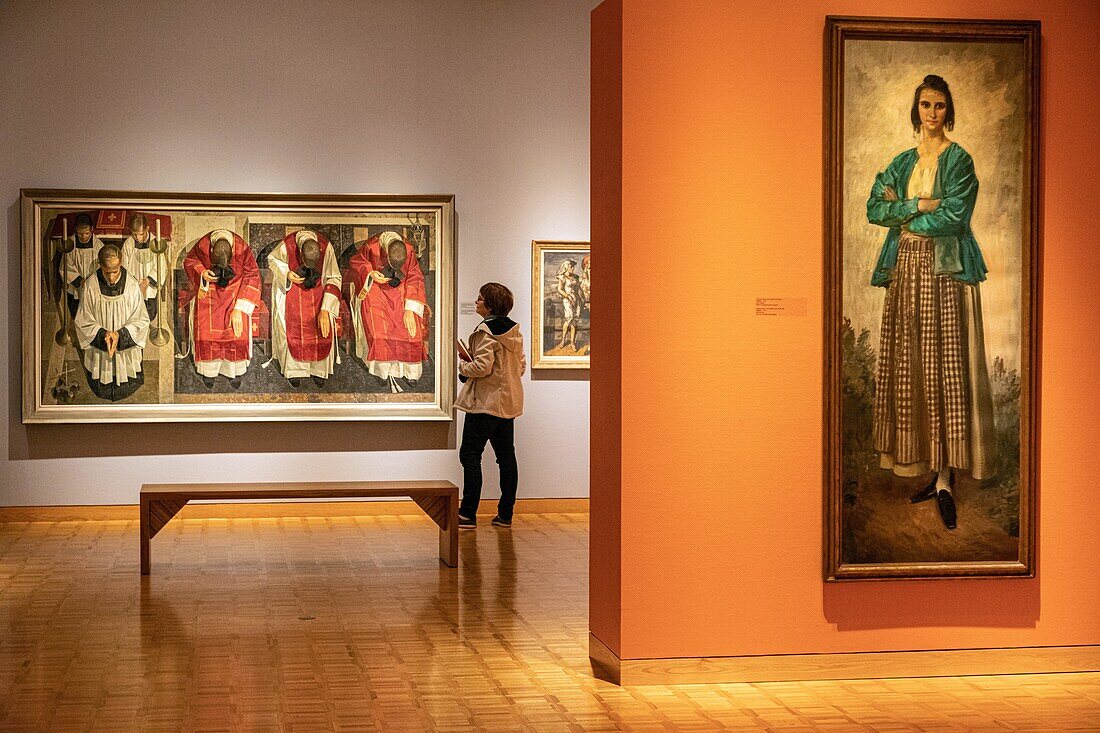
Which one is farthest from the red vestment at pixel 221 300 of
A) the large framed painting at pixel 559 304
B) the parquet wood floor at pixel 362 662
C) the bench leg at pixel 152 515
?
the bench leg at pixel 152 515

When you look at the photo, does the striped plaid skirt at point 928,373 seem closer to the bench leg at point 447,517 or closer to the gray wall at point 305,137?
the bench leg at point 447,517

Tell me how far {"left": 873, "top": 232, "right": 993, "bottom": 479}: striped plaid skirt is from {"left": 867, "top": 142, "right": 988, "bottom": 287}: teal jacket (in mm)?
50

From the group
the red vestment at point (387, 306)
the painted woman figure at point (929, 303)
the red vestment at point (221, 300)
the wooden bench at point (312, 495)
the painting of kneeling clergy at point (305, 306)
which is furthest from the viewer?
the red vestment at point (387, 306)

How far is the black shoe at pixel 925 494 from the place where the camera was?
21.5 ft

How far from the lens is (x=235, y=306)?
1259cm

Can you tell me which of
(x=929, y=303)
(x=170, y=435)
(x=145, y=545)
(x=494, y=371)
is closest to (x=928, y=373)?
(x=929, y=303)

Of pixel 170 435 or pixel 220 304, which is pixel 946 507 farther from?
pixel 170 435

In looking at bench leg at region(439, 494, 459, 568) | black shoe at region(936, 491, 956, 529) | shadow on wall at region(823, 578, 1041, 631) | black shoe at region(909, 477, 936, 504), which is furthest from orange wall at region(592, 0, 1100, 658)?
bench leg at region(439, 494, 459, 568)

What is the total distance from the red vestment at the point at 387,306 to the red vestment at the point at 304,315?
0.36 meters

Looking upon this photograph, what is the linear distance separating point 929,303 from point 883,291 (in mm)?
242

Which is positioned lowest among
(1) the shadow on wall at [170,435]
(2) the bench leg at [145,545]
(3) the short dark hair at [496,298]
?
(2) the bench leg at [145,545]

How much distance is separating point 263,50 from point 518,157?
2645 mm

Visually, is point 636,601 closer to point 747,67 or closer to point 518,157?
point 747,67

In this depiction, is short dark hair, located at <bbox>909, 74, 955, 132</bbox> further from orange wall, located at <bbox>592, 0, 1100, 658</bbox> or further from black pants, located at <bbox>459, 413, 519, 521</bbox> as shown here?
black pants, located at <bbox>459, 413, 519, 521</bbox>
